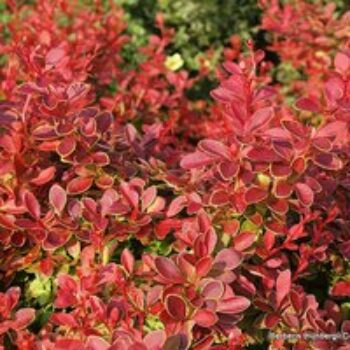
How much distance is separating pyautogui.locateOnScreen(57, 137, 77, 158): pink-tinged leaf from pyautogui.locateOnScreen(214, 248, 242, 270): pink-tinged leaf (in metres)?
0.44

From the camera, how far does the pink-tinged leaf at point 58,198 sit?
60.7 inches

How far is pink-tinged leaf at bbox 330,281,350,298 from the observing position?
5.27ft

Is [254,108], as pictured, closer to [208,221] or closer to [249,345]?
[208,221]

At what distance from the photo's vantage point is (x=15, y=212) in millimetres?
1576

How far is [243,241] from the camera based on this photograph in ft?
4.88

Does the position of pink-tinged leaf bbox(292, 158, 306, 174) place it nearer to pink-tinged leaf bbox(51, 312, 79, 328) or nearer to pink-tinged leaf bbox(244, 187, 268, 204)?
pink-tinged leaf bbox(244, 187, 268, 204)

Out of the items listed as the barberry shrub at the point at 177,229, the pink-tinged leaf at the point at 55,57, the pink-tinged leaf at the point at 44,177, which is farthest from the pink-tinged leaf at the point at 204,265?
the pink-tinged leaf at the point at 55,57

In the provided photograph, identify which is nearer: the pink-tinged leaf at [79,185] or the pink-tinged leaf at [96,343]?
the pink-tinged leaf at [96,343]

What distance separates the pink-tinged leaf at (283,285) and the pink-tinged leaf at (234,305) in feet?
0.53

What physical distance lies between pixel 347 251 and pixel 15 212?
82 cm

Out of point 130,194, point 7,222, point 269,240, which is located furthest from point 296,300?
point 7,222

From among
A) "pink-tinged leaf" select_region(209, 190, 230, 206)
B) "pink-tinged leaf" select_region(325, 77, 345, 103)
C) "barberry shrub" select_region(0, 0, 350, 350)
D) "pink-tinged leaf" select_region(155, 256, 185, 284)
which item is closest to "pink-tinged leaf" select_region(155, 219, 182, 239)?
"barberry shrub" select_region(0, 0, 350, 350)

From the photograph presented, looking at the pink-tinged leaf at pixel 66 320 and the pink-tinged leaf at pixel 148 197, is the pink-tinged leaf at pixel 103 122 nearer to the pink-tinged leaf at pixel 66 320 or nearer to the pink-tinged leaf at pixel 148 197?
the pink-tinged leaf at pixel 148 197

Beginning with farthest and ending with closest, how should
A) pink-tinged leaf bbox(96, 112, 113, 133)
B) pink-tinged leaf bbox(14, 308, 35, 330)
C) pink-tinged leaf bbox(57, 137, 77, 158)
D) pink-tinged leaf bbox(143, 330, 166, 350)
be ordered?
1. pink-tinged leaf bbox(96, 112, 113, 133)
2. pink-tinged leaf bbox(57, 137, 77, 158)
3. pink-tinged leaf bbox(14, 308, 35, 330)
4. pink-tinged leaf bbox(143, 330, 166, 350)
